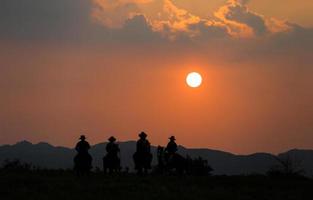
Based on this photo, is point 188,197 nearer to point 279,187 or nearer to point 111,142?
point 279,187

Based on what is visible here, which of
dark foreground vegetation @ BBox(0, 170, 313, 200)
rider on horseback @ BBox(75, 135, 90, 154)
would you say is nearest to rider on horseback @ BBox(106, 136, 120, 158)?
rider on horseback @ BBox(75, 135, 90, 154)

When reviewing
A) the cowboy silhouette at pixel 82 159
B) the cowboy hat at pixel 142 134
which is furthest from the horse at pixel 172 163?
the cowboy silhouette at pixel 82 159

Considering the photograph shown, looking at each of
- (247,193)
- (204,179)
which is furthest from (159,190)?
(204,179)

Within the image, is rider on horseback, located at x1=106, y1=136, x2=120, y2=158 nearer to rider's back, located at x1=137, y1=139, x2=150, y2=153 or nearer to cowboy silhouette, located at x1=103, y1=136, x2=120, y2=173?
cowboy silhouette, located at x1=103, y1=136, x2=120, y2=173

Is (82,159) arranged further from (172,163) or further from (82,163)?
(172,163)

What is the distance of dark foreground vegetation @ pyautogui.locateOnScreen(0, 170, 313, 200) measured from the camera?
29.0 metres

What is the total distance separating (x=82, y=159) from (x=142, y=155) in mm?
4731

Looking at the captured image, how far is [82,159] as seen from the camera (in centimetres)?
4038

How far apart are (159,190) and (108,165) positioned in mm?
13061

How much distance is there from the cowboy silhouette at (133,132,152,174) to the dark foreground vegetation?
6177 millimetres

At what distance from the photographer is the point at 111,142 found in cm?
4391

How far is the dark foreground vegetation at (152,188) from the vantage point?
2897cm

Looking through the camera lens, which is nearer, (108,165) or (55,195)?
(55,195)

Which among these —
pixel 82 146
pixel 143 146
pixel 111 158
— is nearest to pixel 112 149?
pixel 111 158
